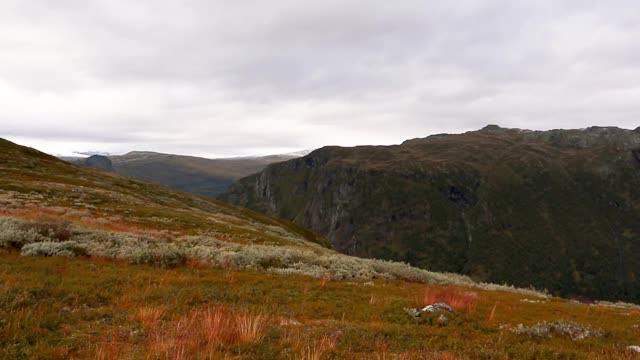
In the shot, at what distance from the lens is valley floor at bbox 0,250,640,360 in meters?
9.98

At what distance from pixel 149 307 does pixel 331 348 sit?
21.4ft

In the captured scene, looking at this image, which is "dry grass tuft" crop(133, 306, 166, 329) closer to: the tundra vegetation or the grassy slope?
the tundra vegetation

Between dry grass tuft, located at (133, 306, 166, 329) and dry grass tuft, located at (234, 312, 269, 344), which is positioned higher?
dry grass tuft, located at (234, 312, 269, 344)

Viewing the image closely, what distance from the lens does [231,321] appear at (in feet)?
38.1

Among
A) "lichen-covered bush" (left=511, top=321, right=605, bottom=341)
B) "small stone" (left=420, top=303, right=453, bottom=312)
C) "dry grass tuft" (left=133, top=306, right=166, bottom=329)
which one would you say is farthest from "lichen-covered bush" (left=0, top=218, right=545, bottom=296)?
"lichen-covered bush" (left=511, top=321, right=605, bottom=341)

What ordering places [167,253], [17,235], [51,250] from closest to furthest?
[51,250], [17,235], [167,253]

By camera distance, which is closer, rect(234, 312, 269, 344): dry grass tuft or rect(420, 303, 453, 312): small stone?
rect(234, 312, 269, 344): dry grass tuft

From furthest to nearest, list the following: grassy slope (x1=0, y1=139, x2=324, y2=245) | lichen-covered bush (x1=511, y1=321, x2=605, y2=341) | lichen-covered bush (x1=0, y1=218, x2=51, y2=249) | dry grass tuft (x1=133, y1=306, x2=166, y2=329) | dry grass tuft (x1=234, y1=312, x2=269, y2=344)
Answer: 1. grassy slope (x1=0, y1=139, x2=324, y2=245)
2. lichen-covered bush (x1=0, y1=218, x2=51, y2=249)
3. lichen-covered bush (x1=511, y1=321, x2=605, y2=341)
4. dry grass tuft (x1=133, y1=306, x2=166, y2=329)
5. dry grass tuft (x1=234, y1=312, x2=269, y2=344)

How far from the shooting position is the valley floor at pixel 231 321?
9977mm

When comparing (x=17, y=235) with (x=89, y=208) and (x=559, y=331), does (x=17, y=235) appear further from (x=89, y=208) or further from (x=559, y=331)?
(x=89, y=208)

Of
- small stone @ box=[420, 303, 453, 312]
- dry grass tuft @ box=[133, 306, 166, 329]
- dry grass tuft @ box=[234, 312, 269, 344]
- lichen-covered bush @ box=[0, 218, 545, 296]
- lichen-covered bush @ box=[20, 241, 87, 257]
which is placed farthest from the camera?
lichen-covered bush @ box=[0, 218, 545, 296]

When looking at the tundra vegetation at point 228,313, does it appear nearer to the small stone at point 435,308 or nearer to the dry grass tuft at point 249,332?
the dry grass tuft at point 249,332

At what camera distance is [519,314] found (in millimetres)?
20938

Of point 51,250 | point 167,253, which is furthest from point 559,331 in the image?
point 51,250
